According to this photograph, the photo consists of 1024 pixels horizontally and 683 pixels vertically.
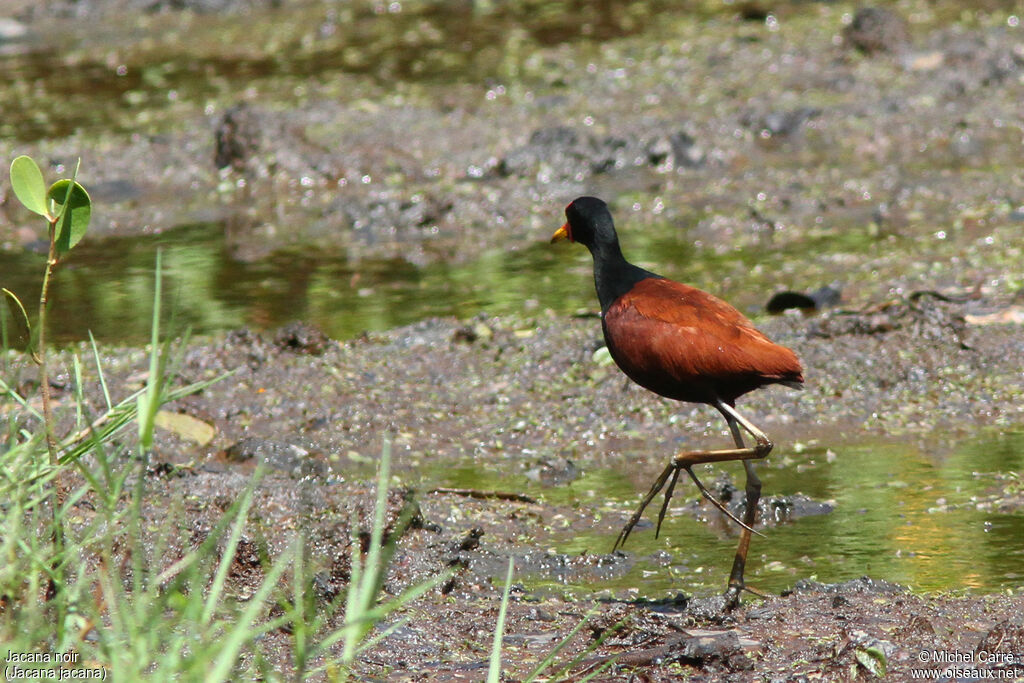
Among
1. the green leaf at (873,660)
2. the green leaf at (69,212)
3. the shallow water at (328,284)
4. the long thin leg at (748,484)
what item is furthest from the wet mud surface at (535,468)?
the green leaf at (69,212)

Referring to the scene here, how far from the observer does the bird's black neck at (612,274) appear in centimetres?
487

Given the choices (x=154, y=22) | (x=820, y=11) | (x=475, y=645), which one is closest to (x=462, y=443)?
(x=475, y=645)

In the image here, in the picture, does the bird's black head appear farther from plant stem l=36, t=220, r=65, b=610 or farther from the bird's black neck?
plant stem l=36, t=220, r=65, b=610

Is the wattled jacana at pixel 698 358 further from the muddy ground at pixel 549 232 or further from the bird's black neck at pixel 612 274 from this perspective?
the muddy ground at pixel 549 232

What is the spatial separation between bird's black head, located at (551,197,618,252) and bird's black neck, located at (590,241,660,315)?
0.03m

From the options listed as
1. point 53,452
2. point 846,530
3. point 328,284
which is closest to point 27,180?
point 53,452

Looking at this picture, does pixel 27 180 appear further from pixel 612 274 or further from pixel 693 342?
pixel 612 274

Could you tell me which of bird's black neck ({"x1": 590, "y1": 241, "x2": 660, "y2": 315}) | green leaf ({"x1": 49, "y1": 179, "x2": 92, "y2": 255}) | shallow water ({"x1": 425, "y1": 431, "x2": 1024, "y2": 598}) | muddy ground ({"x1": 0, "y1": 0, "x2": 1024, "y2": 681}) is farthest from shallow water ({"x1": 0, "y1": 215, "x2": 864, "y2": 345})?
green leaf ({"x1": 49, "y1": 179, "x2": 92, "y2": 255})

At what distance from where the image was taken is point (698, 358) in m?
4.40

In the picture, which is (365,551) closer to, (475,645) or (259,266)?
(475,645)

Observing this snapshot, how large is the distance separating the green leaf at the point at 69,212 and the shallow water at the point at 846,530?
73.5 inches

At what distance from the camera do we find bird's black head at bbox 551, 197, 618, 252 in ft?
16.9

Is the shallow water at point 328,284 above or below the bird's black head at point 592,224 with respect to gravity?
below

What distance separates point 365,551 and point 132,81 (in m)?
10.5
